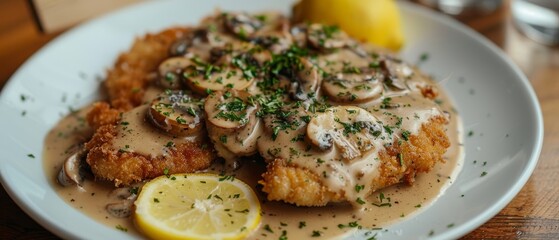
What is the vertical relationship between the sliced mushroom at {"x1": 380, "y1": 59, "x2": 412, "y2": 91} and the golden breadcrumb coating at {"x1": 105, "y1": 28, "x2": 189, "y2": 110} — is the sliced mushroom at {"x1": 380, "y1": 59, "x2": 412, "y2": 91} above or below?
below

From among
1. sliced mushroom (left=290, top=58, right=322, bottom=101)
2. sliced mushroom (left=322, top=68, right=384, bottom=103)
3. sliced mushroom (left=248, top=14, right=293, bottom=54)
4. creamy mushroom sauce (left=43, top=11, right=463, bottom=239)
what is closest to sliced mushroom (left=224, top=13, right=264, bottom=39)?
sliced mushroom (left=248, top=14, right=293, bottom=54)

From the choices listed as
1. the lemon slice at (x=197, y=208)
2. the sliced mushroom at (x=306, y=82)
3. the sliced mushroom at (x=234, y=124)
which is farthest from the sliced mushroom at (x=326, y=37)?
the lemon slice at (x=197, y=208)

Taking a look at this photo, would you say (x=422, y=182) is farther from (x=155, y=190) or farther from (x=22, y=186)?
(x=22, y=186)

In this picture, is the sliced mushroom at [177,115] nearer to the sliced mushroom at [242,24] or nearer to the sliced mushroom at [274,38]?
the sliced mushroom at [274,38]

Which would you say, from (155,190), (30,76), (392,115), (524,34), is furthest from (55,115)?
(524,34)

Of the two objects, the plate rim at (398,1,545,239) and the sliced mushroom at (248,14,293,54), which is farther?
the sliced mushroom at (248,14,293,54)

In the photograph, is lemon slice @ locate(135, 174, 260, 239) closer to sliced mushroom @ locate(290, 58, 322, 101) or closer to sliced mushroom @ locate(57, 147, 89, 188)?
sliced mushroom @ locate(57, 147, 89, 188)
